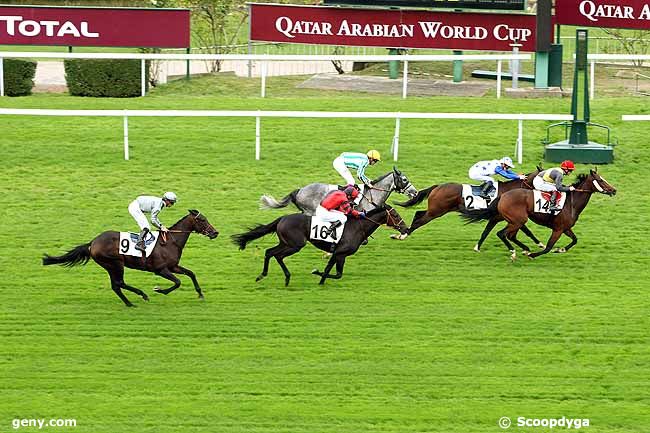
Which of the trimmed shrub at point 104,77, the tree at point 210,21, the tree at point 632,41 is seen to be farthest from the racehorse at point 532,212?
the tree at point 210,21

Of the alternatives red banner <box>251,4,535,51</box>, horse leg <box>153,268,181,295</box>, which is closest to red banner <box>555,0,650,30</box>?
red banner <box>251,4,535,51</box>

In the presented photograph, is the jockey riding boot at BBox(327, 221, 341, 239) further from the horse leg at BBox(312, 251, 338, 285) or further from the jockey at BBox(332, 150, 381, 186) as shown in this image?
the jockey at BBox(332, 150, 381, 186)

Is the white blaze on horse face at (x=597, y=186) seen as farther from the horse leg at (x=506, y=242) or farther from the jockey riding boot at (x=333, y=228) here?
the jockey riding boot at (x=333, y=228)

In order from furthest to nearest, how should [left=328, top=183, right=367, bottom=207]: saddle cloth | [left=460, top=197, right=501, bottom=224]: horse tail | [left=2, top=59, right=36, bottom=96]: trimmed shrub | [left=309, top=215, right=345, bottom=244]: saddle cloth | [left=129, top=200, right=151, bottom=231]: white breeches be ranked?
[left=2, top=59, right=36, bottom=96]: trimmed shrub → [left=460, top=197, right=501, bottom=224]: horse tail → [left=328, top=183, right=367, bottom=207]: saddle cloth → [left=309, top=215, right=345, bottom=244]: saddle cloth → [left=129, top=200, right=151, bottom=231]: white breeches

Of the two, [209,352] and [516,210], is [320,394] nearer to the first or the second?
[209,352]

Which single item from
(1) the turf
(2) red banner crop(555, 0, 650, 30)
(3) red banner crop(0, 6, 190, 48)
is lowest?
(1) the turf

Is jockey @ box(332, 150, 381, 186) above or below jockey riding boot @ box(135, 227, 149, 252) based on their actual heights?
above

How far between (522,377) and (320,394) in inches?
65.3

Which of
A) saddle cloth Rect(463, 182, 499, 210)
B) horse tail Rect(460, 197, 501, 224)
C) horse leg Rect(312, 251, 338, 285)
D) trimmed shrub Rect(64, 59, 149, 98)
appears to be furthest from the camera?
trimmed shrub Rect(64, 59, 149, 98)

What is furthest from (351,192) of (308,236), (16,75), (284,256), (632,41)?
(632,41)

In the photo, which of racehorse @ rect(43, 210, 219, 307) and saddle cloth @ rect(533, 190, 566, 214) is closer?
racehorse @ rect(43, 210, 219, 307)

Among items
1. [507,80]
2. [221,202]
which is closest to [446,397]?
[221,202]

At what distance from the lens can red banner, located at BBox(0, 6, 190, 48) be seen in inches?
810

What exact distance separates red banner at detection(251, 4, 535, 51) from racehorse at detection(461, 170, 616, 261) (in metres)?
7.53
